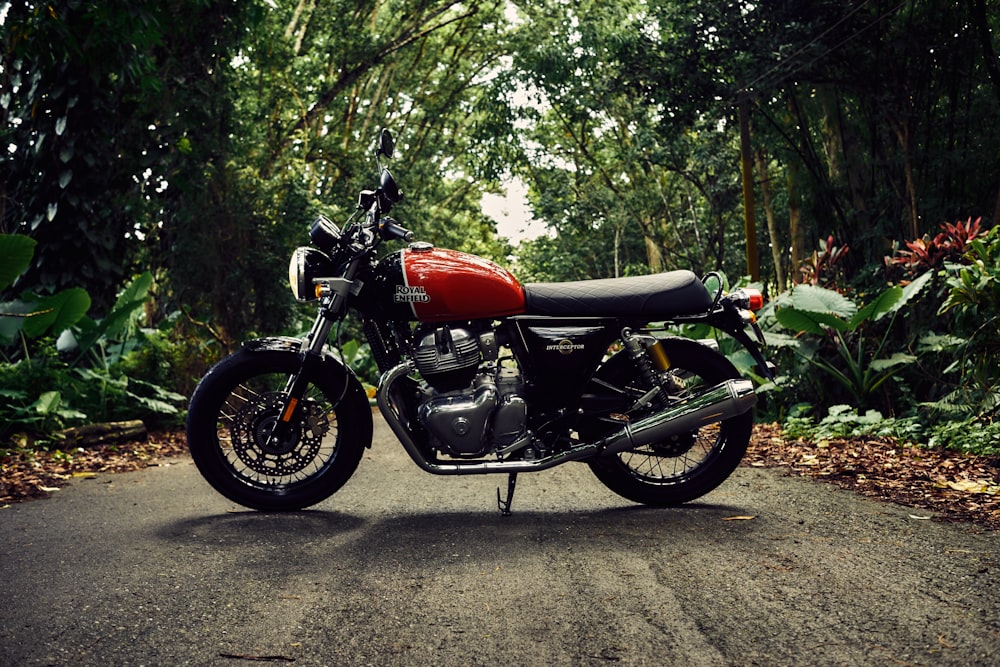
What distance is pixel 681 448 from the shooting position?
5.11 metres

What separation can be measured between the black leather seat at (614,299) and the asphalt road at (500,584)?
100cm

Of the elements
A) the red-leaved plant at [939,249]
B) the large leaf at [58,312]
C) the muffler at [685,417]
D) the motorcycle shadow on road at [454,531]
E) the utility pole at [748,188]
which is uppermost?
the utility pole at [748,188]

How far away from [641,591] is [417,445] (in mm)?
1717

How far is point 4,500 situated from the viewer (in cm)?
568

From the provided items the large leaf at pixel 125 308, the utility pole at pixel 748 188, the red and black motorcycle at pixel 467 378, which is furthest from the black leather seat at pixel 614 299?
the utility pole at pixel 748 188

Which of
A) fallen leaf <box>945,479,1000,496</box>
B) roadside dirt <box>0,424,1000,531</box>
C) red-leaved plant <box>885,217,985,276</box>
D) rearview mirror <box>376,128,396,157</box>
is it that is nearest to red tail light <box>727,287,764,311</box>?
roadside dirt <box>0,424,1000,531</box>

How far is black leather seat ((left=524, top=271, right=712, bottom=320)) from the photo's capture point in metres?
4.89

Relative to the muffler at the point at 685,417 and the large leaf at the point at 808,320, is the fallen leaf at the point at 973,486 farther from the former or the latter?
the large leaf at the point at 808,320

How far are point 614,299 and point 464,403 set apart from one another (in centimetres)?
90

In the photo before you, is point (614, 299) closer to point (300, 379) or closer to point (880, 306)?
point (300, 379)

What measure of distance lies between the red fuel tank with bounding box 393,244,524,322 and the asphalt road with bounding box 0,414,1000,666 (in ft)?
3.31

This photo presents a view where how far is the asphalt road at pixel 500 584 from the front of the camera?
9.45 feet

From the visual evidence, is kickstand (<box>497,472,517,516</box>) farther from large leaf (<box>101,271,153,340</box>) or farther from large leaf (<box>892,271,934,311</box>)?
large leaf (<box>101,271,153,340</box>)

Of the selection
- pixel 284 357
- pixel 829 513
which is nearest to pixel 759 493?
pixel 829 513
